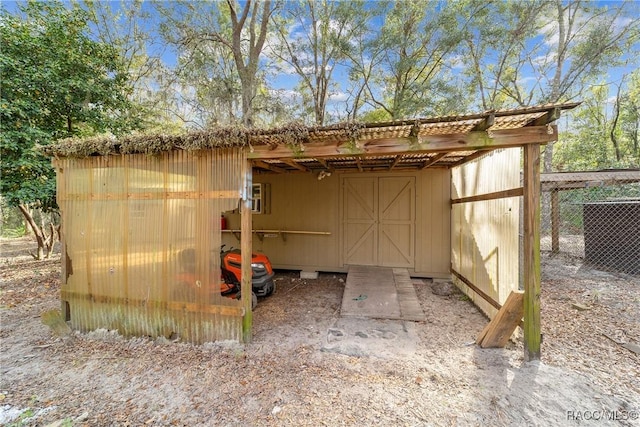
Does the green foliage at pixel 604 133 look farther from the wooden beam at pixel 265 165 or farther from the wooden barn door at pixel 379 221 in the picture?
the wooden beam at pixel 265 165

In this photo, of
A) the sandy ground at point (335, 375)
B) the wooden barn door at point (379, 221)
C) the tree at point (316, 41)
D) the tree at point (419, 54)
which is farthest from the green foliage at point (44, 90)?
the tree at point (419, 54)

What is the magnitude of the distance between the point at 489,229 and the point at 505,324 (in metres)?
1.30

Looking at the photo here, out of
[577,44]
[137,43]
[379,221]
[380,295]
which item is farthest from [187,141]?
[577,44]

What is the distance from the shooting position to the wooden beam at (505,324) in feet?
8.76

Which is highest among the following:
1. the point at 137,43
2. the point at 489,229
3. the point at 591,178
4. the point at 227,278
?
the point at 137,43

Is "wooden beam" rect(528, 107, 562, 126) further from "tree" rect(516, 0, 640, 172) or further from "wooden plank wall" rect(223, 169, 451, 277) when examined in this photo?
"tree" rect(516, 0, 640, 172)

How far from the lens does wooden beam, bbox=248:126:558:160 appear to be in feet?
8.15

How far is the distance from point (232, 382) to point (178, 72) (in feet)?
32.5

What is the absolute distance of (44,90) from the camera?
5578 mm

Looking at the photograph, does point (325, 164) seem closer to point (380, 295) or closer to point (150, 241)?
point (380, 295)

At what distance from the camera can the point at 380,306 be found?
3.83m

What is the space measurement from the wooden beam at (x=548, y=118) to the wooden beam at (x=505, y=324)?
5.44 feet

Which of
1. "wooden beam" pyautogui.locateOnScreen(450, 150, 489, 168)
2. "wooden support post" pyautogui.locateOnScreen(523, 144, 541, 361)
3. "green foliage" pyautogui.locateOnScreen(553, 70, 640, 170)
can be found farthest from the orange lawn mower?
"green foliage" pyautogui.locateOnScreen(553, 70, 640, 170)

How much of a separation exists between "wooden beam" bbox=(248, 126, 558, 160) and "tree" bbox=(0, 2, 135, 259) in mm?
5668
